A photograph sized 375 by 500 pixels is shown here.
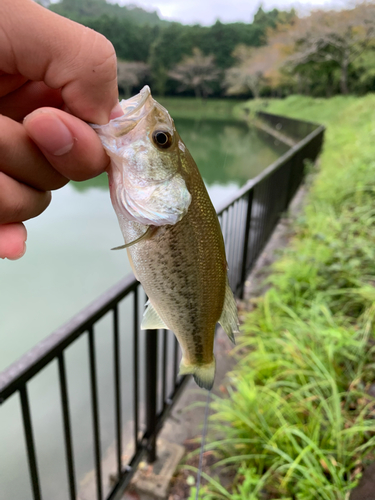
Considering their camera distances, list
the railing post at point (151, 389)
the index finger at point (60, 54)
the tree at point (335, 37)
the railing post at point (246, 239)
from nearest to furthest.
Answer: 1. the index finger at point (60, 54)
2. the railing post at point (151, 389)
3. the railing post at point (246, 239)
4. the tree at point (335, 37)

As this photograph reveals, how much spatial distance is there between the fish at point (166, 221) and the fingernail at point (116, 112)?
0.04 feet

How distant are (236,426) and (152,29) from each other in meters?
18.1

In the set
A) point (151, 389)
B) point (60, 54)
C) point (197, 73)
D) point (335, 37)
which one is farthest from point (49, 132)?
point (197, 73)

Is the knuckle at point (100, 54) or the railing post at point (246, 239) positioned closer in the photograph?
the knuckle at point (100, 54)

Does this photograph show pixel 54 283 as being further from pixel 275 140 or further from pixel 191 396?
pixel 275 140

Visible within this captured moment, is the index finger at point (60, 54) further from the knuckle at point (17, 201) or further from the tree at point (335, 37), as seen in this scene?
the tree at point (335, 37)

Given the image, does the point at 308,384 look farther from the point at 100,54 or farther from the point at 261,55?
the point at 261,55

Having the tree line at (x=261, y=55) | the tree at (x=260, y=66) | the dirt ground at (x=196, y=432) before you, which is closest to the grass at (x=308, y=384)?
the dirt ground at (x=196, y=432)

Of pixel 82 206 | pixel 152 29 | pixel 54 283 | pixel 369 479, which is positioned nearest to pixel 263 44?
pixel 152 29

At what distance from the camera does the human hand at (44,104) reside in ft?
1.72

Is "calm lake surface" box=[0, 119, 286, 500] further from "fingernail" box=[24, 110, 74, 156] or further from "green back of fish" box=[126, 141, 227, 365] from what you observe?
"fingernail" box=[24, 110, 74, 156]

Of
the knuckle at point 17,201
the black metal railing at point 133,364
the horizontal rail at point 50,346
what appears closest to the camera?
the knuckle at point 17,201

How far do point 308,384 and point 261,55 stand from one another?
29.6 meters

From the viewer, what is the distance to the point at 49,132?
0.55 meters
